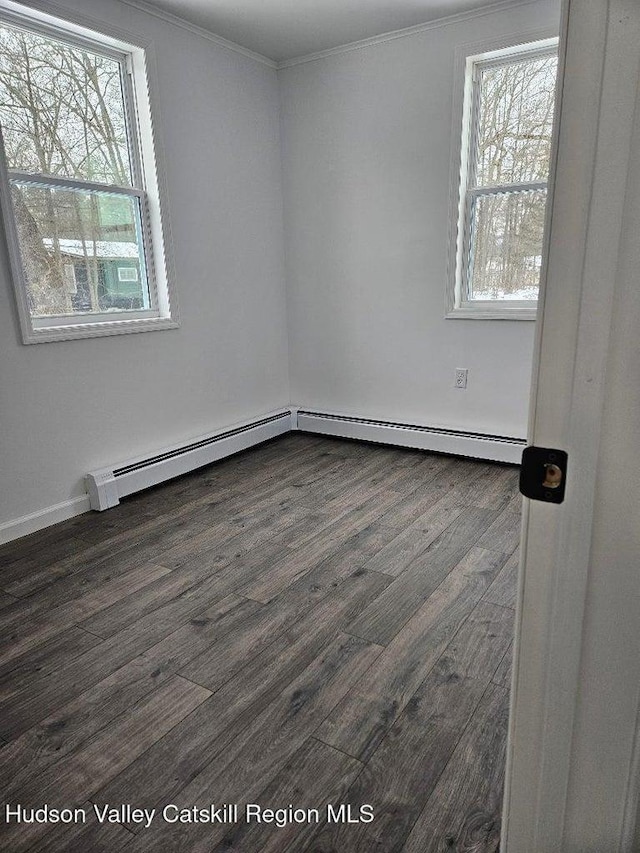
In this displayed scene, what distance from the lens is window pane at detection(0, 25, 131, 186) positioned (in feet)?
7.98

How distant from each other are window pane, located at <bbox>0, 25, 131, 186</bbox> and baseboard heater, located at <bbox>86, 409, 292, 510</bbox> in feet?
4.88

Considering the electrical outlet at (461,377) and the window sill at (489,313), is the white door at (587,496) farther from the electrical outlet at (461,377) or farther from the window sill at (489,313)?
the electrical outlet at (461,377)

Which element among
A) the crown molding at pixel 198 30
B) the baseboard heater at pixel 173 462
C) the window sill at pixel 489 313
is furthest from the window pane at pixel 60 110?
the window sill at pixel 489 313

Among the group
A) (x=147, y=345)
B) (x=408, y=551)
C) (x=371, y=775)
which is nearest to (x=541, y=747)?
(x=371, y=775)

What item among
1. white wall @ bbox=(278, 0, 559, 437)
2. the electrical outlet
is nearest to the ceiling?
white wall @ bbox=(278, 0, 559, 437)

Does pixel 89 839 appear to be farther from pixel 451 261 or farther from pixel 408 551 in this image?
pixel 451 261

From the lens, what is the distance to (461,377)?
3488mm

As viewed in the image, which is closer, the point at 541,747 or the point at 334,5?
the point at 541,747

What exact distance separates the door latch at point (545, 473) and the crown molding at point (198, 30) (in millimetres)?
3217

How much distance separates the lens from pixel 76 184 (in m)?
2.70

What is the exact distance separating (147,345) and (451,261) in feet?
6.13

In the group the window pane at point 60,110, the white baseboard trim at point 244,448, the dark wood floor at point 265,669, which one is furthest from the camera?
the white baseboard trim at point 244,448

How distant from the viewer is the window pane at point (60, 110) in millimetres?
2434

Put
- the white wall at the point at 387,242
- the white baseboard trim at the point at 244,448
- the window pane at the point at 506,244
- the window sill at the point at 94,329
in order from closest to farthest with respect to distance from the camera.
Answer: the window sill at the point at 94,329 < the white baseboard trim at the point at 244,448 < the window pane at the point at 506,244 < the white wall at the point at 387,242
